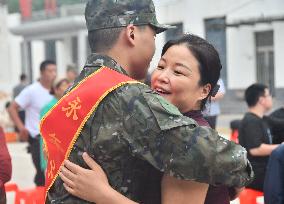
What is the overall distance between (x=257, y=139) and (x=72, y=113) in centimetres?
335

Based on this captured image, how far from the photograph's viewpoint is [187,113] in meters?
1.81

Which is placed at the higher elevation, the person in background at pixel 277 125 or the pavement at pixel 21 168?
the person in background at pixel 277 125

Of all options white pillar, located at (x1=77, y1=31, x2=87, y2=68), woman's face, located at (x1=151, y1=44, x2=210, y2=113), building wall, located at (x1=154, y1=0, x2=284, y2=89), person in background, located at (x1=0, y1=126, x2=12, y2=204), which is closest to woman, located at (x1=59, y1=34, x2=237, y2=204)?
woman's face, located at (x1=151, y1=44, x2=210, y2=113)

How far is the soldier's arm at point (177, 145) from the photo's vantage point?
149 cm

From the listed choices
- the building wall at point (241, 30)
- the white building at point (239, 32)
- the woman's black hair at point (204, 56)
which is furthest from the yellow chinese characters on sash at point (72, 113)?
the building wall at point (241, 30)

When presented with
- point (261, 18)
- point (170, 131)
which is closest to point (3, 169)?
point (170, 131)

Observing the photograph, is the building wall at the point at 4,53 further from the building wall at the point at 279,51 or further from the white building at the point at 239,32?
the building wall at the point at 279,51

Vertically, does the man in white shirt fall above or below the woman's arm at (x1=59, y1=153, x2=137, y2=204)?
below

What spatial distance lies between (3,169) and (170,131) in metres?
2.12

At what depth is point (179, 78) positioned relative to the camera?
1.71 meters

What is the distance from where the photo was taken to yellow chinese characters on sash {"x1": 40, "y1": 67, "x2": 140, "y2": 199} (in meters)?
1.60

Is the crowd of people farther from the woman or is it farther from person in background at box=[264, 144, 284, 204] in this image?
person in background at box=[264, 144, 284, 204]

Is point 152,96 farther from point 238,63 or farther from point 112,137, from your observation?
point 238,63

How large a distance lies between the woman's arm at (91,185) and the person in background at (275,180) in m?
2.12
